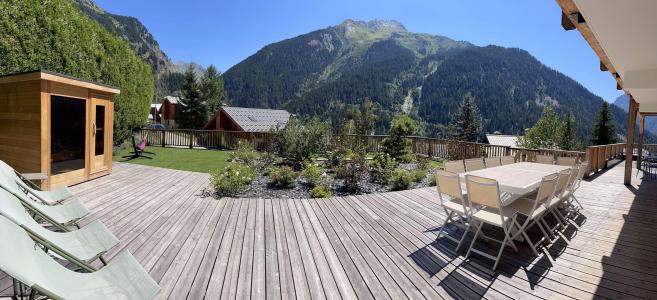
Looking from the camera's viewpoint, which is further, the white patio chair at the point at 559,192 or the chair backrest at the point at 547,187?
the white patio chair at the point at 559,192

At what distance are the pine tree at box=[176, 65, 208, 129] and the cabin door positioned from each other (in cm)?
3553

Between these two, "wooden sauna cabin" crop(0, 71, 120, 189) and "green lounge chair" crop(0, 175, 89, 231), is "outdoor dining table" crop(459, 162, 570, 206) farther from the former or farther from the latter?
"wooden sauna cabin" crop(0, 71, 120, 189)

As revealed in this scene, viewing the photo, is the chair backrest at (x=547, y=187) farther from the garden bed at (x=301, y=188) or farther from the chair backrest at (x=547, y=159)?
the garden bed at (x=301, y=188)

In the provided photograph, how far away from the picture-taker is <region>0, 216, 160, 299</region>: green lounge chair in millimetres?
1341

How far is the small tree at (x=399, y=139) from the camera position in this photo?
450 inches

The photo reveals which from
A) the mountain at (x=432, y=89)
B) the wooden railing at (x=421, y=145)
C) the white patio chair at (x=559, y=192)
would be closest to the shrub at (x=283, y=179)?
the wooden railing at (x=421, y=145)

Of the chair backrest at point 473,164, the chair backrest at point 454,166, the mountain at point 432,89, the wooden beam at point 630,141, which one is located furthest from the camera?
the mountain at point 432,89

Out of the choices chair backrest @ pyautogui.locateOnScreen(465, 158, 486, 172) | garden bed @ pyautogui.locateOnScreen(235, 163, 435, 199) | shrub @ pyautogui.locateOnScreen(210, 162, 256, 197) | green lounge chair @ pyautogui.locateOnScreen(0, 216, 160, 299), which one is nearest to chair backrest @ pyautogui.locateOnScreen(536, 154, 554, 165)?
chair backrest @ pyautogui.locateOnScreen(465, 158, 486, 172)

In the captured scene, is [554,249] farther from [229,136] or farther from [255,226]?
[229,136]

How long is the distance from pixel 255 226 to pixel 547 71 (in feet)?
594

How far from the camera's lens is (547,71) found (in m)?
147

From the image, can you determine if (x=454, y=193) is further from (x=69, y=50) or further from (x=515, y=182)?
(x=69, y=50)

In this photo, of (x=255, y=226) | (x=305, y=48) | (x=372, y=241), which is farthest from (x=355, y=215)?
(x=305, y=48)

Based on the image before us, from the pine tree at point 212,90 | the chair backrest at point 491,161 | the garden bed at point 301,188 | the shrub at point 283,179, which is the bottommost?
the garden bed at point 301,188
